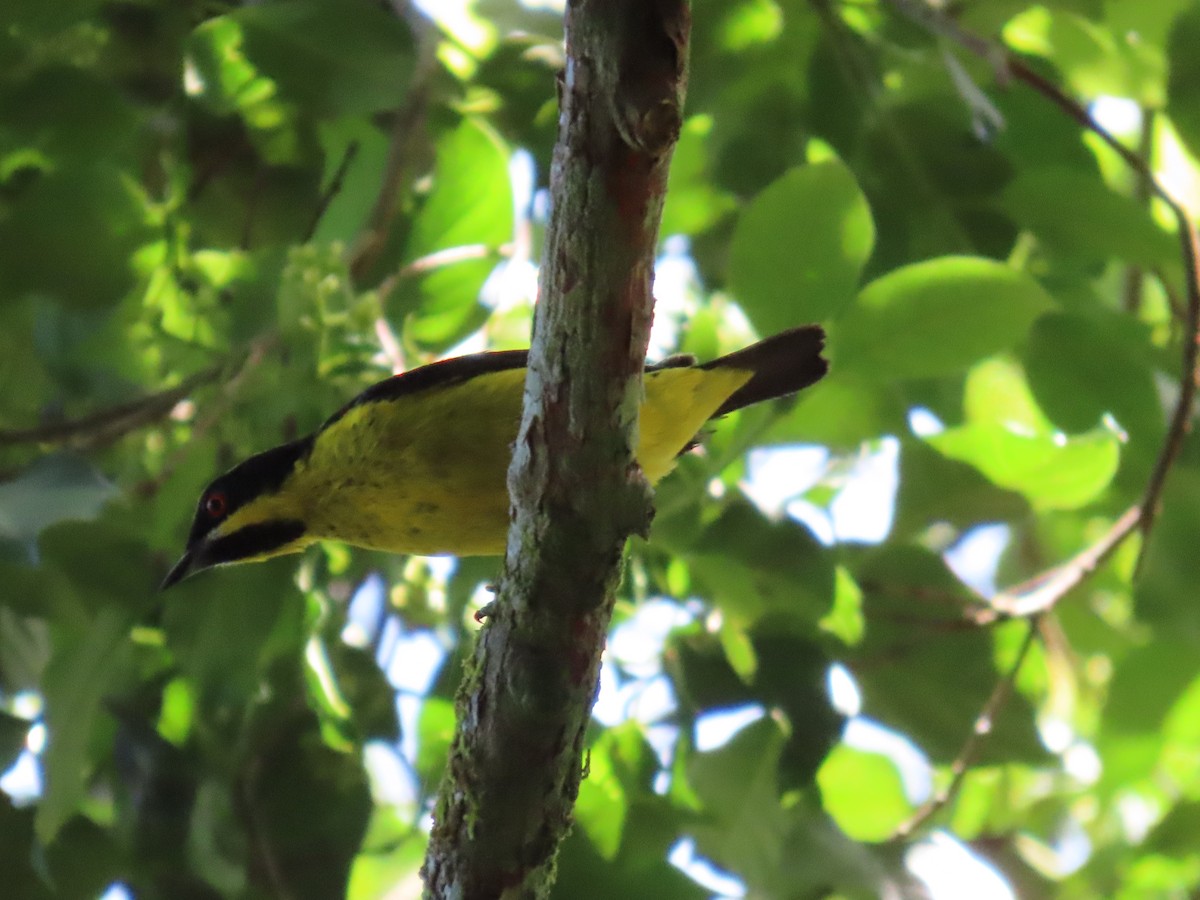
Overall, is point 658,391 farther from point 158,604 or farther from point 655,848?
point 158,604

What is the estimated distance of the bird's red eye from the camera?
3309 mm

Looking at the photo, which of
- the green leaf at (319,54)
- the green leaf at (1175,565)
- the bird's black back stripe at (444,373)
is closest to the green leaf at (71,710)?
the bird's black back stripe at (444,373)

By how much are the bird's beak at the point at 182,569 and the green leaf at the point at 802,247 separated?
1459 millimetres

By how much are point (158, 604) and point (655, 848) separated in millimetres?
1323

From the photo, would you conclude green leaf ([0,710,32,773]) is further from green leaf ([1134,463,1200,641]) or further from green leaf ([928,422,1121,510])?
green leaf ([1134,463,1200,641])

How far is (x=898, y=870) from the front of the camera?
9.87 feet

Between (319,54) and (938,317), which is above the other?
(319,54)

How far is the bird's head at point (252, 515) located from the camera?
129 inches

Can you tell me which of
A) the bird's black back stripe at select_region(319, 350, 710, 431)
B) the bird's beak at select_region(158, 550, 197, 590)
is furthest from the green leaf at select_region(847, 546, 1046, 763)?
the bird's beak at select_region(158, 550, 197, 590)

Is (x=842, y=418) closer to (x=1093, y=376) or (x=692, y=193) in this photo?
(x=1093, y=376)

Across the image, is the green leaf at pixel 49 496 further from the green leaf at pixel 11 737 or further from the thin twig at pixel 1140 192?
the thin twig at pixel 1140 192

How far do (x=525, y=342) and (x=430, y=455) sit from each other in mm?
720

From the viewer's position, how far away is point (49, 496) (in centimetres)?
246

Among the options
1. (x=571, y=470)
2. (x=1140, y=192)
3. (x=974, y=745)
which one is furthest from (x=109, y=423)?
(x=1140, y=192)
